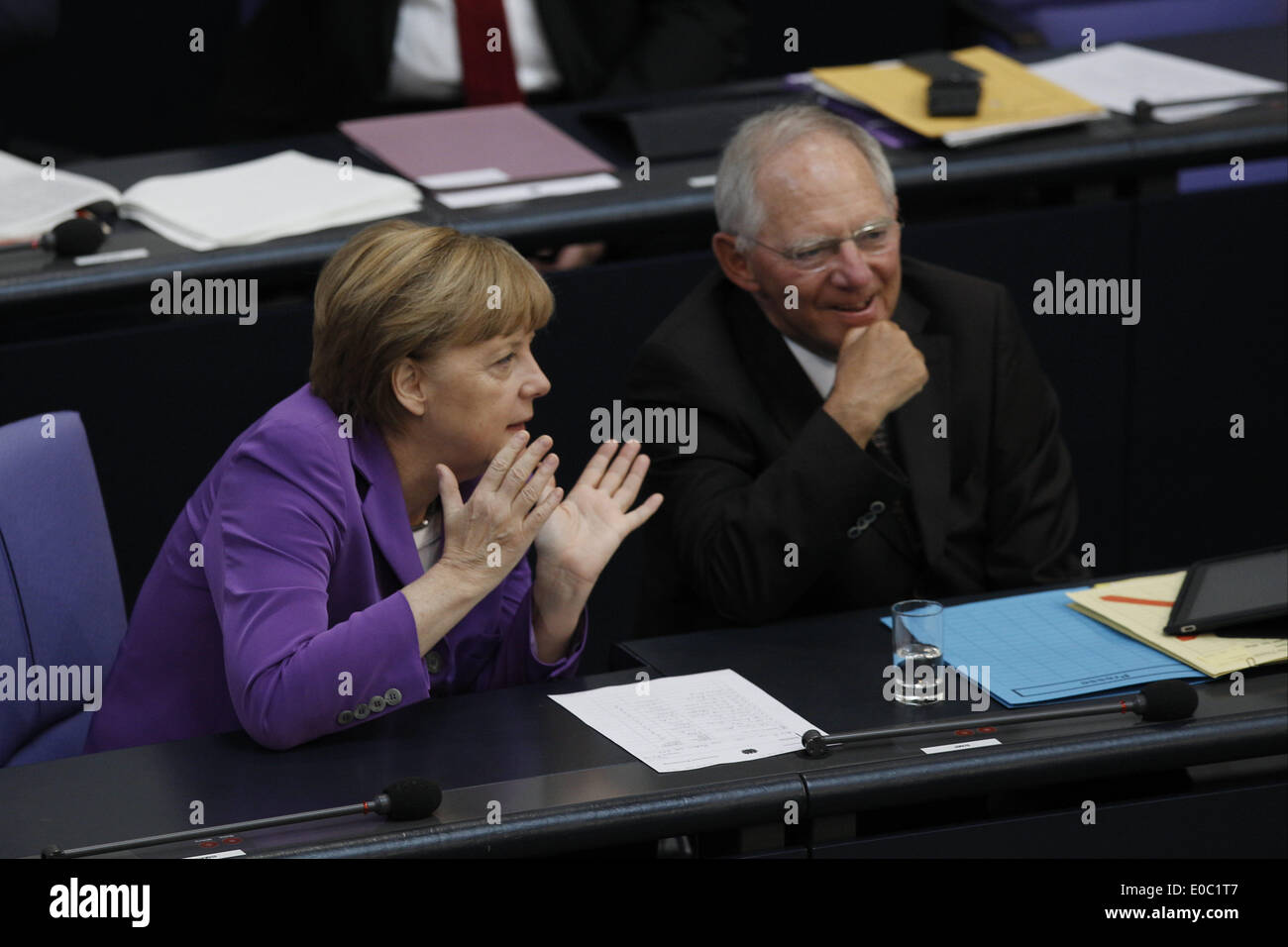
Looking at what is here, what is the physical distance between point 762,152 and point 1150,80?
136 centimetres

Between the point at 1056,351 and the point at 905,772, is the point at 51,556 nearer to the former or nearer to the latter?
the point at 905,772

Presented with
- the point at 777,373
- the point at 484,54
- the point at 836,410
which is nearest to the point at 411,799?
the point at 836,410

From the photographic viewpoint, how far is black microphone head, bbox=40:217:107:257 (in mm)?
3172

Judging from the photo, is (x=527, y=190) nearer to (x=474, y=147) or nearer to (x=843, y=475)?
(x=474, y=147)

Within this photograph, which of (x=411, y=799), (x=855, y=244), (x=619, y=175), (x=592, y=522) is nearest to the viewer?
(x=411, y=799)

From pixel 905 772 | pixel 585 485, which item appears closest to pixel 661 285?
pixel 585 485

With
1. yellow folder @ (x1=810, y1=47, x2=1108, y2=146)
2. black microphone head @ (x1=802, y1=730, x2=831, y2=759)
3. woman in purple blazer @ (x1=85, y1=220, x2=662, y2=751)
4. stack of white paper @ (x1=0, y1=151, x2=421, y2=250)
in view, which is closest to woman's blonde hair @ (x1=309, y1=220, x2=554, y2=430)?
woman in purple blazer @ (x1=85, y1=220, x2=662, y2=751)

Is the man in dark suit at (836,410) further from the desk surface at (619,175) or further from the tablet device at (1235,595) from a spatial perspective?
the desk surface at (619,175)

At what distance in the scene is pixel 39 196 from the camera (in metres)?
3.37

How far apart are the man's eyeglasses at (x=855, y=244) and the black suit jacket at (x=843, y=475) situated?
116mm

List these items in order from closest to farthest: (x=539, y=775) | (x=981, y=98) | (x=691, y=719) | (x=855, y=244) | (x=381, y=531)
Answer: (x=539, y=775) < (x=691, y=719) < (x=381, y=531) < (x=855, y=244) < (x=981, y=98)

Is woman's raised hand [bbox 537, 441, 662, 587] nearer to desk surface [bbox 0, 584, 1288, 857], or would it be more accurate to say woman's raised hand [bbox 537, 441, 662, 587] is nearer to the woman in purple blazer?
the woman in purple blazer

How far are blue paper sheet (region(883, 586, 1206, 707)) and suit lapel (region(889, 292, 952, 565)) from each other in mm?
214

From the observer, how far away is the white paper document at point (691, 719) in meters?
2.16
